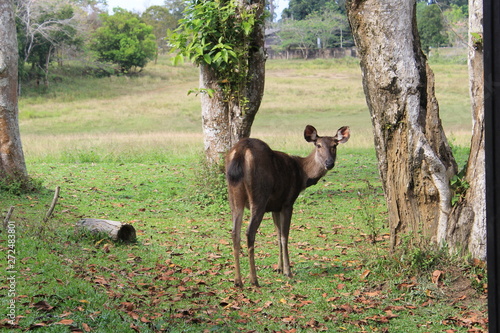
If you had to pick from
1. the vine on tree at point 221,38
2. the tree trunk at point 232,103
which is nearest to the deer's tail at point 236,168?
the vine on tree at point 221,38

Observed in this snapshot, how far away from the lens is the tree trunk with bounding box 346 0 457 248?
22.0ft

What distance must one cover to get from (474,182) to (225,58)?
242 inches

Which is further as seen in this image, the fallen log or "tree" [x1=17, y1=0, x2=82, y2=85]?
"tree" [x1=17, y1=0, x2=82, y2=85]

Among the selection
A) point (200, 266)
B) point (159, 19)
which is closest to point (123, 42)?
point (159, 19)

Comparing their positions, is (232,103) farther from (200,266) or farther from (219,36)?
(200,266)

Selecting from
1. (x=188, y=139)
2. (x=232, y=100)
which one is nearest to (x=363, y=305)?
(x=232, y=100)

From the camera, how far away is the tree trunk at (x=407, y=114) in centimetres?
669

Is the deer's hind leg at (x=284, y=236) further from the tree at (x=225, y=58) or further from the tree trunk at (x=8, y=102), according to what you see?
the tree trunk at (x=8, y=102)

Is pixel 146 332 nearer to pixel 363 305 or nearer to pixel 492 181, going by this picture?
pixel 363 305

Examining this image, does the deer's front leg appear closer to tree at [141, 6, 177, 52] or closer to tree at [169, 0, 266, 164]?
tree at [169, 0, 266, 164]

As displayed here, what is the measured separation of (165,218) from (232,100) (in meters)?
2.88

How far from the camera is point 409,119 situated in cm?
673

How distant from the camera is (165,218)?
11.0 metres

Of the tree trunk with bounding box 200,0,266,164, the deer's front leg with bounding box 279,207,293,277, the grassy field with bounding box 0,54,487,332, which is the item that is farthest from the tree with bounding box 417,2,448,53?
the deer's front leg with bounding box 279,207,293,277
